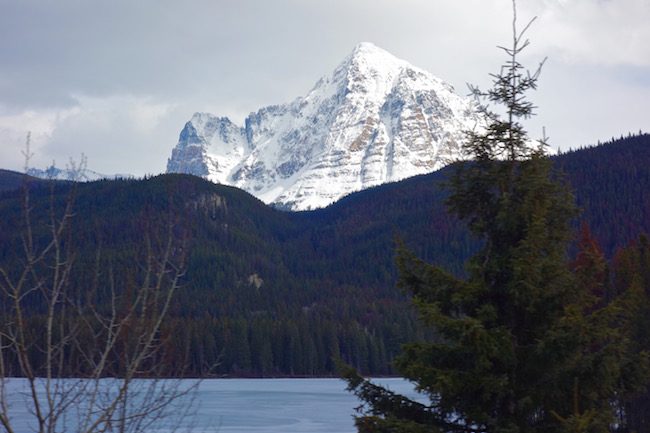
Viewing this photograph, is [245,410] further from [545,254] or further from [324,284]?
[324,284]

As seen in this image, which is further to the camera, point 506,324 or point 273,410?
point 273,410

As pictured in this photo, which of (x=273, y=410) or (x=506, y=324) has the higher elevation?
(x=506, y=324)

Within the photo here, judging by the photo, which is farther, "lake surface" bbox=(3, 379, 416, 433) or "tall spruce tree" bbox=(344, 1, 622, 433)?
"lake surface" bbox=(3, 379, 416, 433)

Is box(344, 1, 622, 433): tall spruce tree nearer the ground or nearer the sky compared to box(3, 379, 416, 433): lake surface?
nearer the sky

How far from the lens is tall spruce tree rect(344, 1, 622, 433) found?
997 cm

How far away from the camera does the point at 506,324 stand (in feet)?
35.0

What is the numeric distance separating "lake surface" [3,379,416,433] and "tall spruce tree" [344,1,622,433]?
22.0 meters

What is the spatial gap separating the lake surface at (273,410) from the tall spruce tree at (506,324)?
21994 mm

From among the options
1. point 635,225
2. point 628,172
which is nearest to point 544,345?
point 635,225

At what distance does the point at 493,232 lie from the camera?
444 inches

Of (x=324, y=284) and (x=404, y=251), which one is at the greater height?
(x=324, y=284)

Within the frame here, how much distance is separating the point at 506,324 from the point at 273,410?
50.3 metres

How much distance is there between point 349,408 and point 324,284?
Answer: 11864 cm

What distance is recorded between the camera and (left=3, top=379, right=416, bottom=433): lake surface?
46406mm
